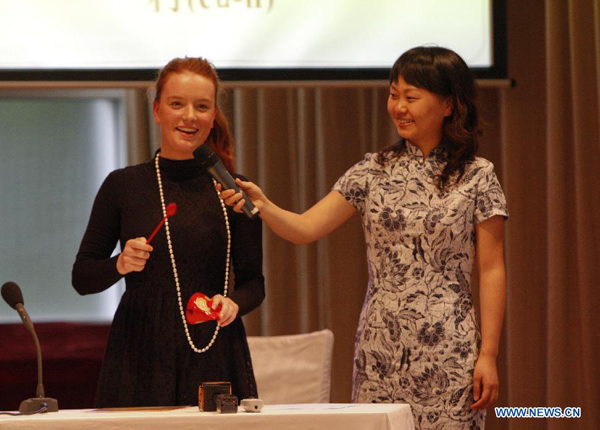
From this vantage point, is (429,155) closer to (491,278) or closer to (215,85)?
(491,278)

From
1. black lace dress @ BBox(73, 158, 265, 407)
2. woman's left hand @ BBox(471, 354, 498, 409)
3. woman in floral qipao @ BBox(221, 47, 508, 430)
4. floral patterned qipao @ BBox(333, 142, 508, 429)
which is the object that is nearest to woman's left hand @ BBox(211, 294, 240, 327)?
black lace dress @ BBox(73, 158, 265, 407)

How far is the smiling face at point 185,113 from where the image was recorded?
2105mm

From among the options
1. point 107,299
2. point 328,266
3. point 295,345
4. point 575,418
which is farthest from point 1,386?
point 575,418

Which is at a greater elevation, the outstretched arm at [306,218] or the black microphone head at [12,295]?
the outstretched arm at [306,218]

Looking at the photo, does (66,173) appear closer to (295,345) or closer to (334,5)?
(334,5)

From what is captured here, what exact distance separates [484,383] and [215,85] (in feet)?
3.22

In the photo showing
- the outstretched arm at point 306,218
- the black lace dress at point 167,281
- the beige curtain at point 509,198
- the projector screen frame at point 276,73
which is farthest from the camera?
the beige curtain at point 509,198

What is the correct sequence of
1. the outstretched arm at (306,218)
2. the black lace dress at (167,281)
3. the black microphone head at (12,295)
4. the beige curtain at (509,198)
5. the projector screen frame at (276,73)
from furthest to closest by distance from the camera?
the beige curtain at (509,198) → the projector screen frame at (276,73) → the outstretched arm at (306,218) → the black lace dress at (167,281) → the black microphone head at (12,295)

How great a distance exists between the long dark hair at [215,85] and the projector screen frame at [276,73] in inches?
40.7

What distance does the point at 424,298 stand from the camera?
2.18 meters

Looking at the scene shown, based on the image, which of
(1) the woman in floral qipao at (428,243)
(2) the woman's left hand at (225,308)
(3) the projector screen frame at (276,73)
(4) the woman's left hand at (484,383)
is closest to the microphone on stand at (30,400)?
(2) the woman's left hand at (225,308)

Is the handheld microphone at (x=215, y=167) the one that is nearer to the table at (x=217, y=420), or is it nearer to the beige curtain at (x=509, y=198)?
the table at (x=217, y=420)

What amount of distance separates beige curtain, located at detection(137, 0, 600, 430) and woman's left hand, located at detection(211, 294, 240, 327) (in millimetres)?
1761

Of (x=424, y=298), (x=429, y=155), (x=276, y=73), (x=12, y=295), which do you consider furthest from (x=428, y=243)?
(x=276, y=73)
